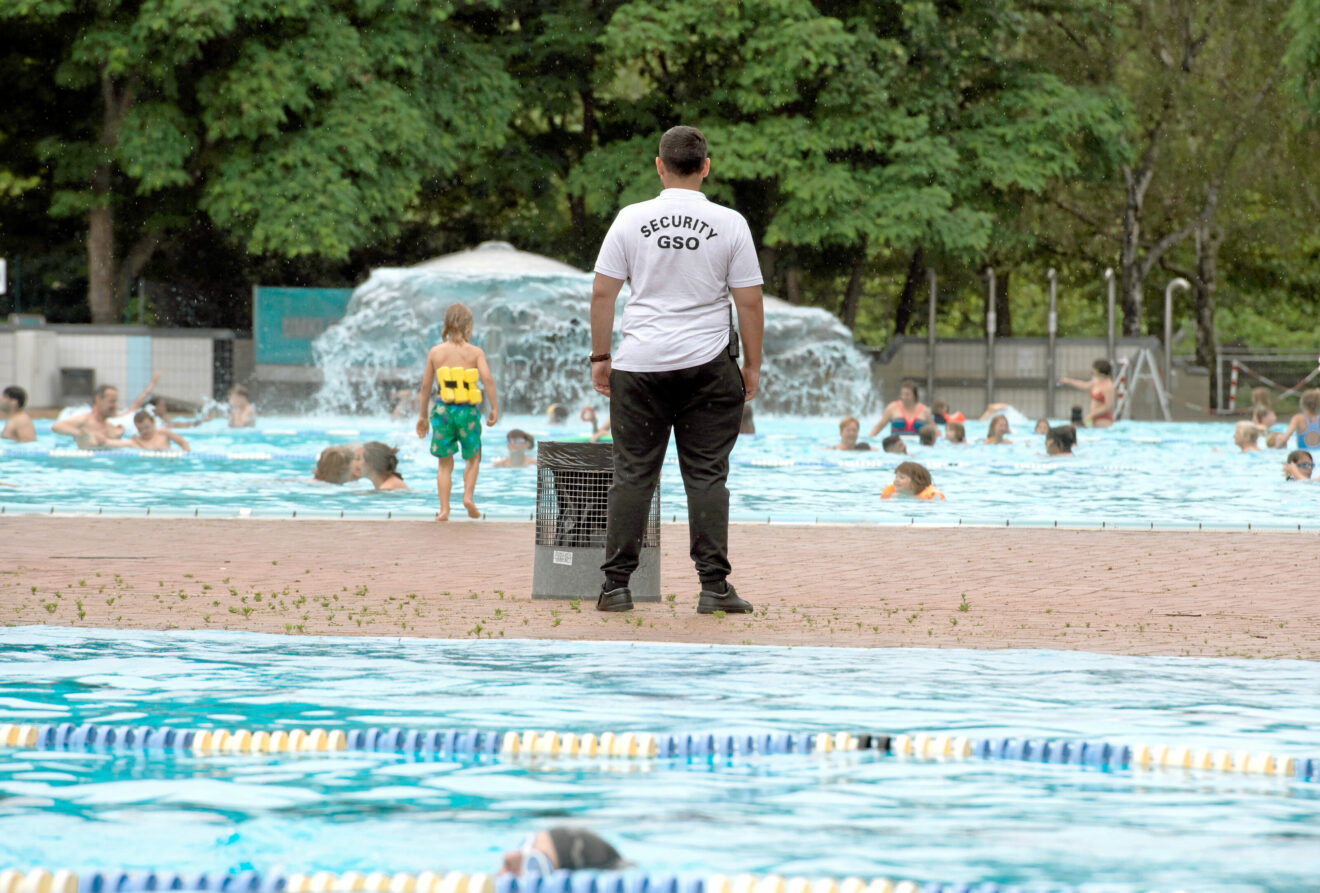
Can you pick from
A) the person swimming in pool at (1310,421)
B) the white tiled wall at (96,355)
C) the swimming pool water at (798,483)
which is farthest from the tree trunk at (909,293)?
the person swimming in pool at (1310,421)

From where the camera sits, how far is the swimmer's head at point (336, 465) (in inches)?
701

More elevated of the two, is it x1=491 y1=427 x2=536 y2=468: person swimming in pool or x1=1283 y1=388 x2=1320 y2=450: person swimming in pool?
x1=1283 y1=388 x2=1320 y2=450: person swimming in pool

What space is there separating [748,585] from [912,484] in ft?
25.0

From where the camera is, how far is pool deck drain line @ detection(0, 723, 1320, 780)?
5301 millimetres

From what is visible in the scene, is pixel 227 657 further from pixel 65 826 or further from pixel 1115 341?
pixel 1115 341

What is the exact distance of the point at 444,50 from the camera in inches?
1544

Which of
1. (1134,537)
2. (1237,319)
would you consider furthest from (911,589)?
(1237,319)

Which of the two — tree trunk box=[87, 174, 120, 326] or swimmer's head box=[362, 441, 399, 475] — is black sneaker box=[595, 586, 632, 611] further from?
tree trunk box=[87, 174, 120, 326]

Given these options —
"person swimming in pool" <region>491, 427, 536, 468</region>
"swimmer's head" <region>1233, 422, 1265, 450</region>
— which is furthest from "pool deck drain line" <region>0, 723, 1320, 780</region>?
"swimmer's head" <region>1233, 422, 1265, 450</region>

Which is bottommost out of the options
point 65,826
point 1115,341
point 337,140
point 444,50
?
point 65,826

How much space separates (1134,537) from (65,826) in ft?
30.7

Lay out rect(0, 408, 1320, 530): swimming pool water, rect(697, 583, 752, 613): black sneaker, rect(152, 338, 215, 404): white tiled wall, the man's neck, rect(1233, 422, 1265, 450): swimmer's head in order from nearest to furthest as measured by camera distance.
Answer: the man's neck, rect(697, 583, 752, 613): black sneaker, rect(0, 408, 1320, 530): swimming pool water, rect(1233, 422, 1265, 450): swimmer's head, rect(152, 338, 215, 404): white tiled wall

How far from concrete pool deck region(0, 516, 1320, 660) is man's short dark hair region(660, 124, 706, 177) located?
206 cm

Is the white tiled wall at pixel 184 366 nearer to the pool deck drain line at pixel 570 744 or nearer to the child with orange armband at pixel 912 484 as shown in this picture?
the child with orange armband at pixel 912 484
